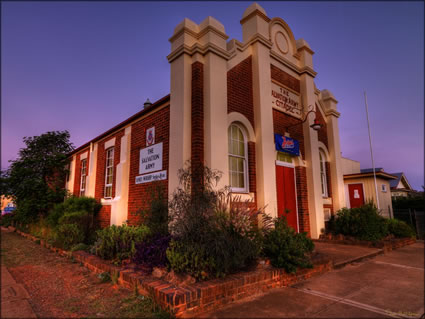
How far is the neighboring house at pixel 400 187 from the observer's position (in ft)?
72.8

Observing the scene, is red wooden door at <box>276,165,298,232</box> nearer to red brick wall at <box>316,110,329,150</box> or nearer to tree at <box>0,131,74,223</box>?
red brick wall at <box>316,110,329,150</box>

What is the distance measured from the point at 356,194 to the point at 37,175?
51.8 ft

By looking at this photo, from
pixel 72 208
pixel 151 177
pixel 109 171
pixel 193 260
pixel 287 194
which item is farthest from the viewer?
pixel 109 171

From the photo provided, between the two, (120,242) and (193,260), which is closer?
(193,260)

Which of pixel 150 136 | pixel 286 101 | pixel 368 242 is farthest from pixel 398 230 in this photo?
pixel 150 136

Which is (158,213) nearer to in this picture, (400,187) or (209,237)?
(209,237)

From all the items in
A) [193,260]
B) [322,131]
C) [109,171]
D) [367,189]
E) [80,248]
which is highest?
[322,131]

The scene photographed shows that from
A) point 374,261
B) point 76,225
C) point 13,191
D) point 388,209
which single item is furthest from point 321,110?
point 13,191

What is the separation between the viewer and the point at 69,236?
23.7 ft

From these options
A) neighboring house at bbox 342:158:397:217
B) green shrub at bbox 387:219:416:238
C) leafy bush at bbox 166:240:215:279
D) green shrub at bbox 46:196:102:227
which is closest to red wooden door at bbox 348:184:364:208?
neighboring house at bbox 342:158:397:217

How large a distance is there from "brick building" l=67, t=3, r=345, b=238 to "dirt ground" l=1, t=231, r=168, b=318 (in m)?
2.37

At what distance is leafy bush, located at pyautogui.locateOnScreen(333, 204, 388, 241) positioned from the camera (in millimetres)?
7977

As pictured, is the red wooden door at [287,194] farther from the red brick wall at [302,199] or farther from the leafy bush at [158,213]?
the leafy bush at [158,213]

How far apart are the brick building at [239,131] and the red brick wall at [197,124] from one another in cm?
2
